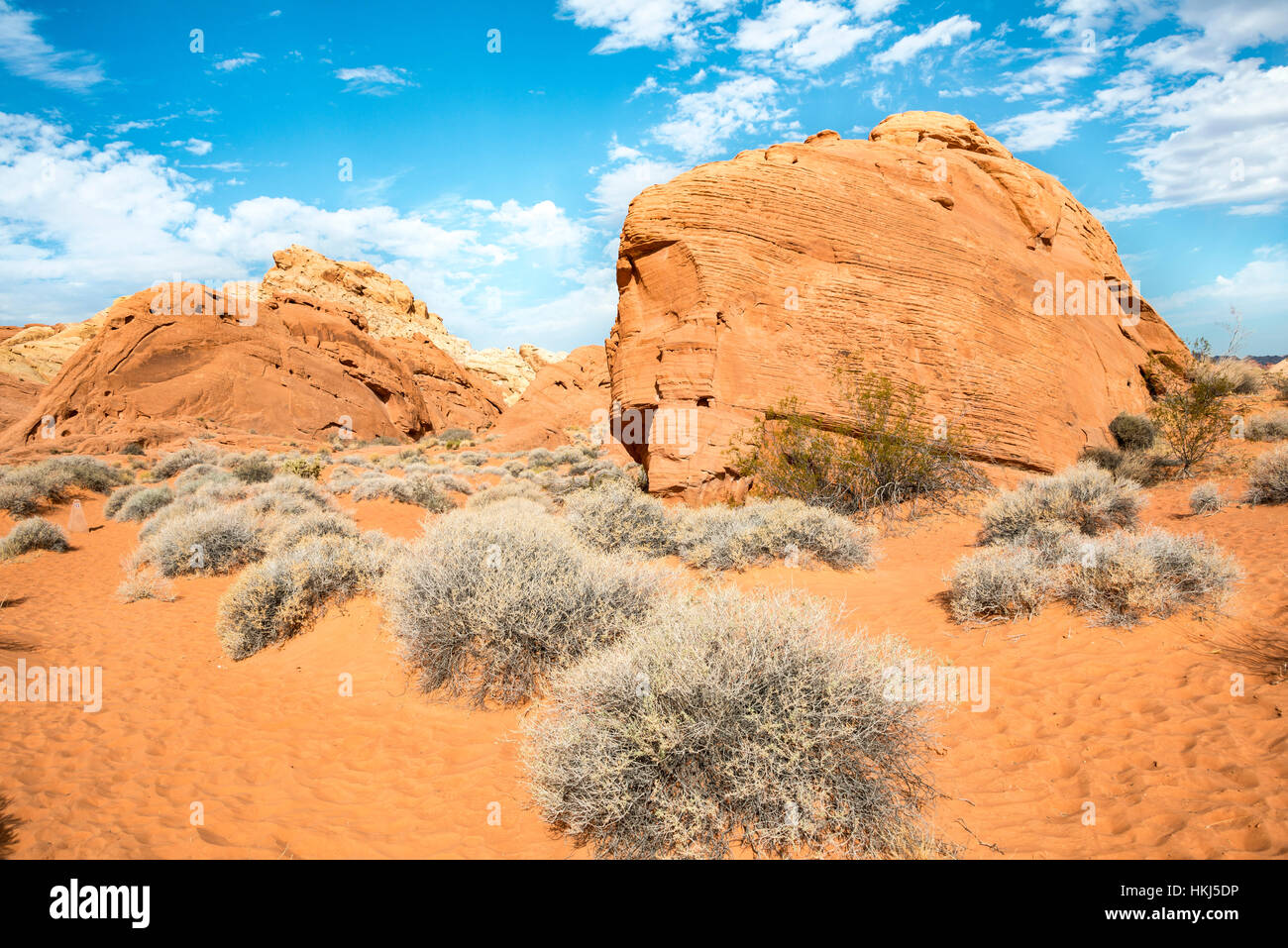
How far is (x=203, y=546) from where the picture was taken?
29.8 feet

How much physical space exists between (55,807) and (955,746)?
18.7 feet

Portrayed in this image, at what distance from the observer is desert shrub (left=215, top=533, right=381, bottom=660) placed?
6.29 m

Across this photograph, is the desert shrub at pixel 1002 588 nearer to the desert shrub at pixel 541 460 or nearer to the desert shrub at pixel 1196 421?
the desert shrub at pixel 1196 421

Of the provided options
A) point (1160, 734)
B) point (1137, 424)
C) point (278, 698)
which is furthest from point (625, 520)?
point (1137, 424)

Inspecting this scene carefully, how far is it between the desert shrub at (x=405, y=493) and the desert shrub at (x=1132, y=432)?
17498mm

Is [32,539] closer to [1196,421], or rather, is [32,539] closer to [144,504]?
[144,504]

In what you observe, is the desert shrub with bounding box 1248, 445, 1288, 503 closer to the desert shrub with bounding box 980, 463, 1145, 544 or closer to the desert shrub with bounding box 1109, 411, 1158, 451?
the desert shrub with bounding box 980, 463, 1145, 544

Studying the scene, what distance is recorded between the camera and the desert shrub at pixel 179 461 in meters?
18.3

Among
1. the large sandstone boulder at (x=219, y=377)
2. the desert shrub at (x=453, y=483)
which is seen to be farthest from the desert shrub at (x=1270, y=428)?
the large sandstone boulder at (x=219, y=377)

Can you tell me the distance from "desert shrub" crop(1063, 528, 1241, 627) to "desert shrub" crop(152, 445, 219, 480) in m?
23.4

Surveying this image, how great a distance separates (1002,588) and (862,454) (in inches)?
246

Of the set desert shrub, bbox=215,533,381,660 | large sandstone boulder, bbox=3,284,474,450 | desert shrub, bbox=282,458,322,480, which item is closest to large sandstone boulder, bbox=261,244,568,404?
large sandstone boulder, bbox=3,284,474,450
